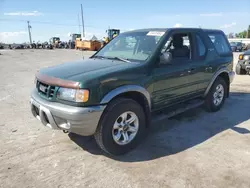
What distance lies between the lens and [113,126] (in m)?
3.22

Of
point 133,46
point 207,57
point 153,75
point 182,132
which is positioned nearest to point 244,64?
point 207,57

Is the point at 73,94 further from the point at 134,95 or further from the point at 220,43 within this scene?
the point at 220,43

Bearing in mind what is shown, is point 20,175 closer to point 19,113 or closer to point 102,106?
point 102,106

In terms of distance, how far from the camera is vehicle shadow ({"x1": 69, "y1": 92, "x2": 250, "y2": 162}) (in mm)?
3496

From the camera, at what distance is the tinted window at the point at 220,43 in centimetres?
514

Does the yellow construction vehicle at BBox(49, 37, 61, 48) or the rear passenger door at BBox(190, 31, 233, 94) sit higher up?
the yellow construction vehicle at BBox(49, 37, 61, 48)

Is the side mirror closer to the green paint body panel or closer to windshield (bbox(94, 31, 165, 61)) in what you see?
the green paint body panel

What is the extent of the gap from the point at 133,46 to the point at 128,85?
42.0 inches

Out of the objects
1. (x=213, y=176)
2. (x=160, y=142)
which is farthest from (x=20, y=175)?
(x=213, y=176)

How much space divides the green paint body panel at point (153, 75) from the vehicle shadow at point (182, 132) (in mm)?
547

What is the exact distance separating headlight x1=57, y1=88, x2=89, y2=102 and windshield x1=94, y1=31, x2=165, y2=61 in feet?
4.04

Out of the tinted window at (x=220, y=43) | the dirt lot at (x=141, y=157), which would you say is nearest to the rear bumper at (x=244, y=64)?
the tinted window at (x=220, y=43)

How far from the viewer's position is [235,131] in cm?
427

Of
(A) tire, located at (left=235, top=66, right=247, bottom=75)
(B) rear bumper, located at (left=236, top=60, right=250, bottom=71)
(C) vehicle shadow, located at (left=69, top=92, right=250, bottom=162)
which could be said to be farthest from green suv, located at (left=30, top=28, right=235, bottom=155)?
(A) tire, located at (left=235, top=66, right=247, bottom=75)
